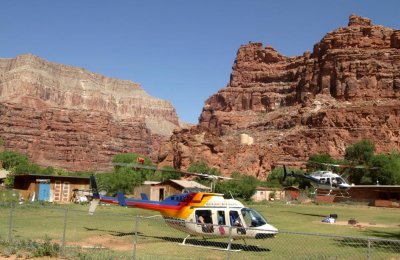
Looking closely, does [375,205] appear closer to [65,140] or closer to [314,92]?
[314,92]

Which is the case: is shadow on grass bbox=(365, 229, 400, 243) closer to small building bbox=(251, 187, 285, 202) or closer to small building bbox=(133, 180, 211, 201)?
small building bbox=(133, 180, 211, 201)

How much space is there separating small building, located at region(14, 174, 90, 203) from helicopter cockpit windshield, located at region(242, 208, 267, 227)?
3503 centimetres

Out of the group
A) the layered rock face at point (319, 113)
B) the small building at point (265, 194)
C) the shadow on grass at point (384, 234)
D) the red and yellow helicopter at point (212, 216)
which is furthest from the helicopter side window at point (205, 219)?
the layered rock face at point (319, 113)

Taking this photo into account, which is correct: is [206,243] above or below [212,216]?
below

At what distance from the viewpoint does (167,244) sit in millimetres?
18562

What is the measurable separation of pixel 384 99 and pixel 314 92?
24.5 meters

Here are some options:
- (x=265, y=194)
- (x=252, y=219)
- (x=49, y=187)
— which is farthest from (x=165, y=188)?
(x=252, y=219)

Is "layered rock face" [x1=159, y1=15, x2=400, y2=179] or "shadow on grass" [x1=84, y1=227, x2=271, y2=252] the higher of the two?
"layered rock face" [x1=159, y1=15, x2=400, y2=179]

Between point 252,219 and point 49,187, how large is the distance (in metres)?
36.4

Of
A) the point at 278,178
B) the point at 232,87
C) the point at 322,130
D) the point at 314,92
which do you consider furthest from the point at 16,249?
the point at 232,87

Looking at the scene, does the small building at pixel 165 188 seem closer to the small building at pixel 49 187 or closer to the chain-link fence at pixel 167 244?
the small building at pixel 49 187

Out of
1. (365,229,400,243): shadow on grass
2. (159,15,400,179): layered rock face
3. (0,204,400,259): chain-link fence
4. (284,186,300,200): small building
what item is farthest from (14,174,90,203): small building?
(159,15,400,179): layered rock face

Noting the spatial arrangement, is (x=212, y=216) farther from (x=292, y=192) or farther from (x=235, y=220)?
(x=292, y=192)

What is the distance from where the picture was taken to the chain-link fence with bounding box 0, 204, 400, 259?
49.7 ft
